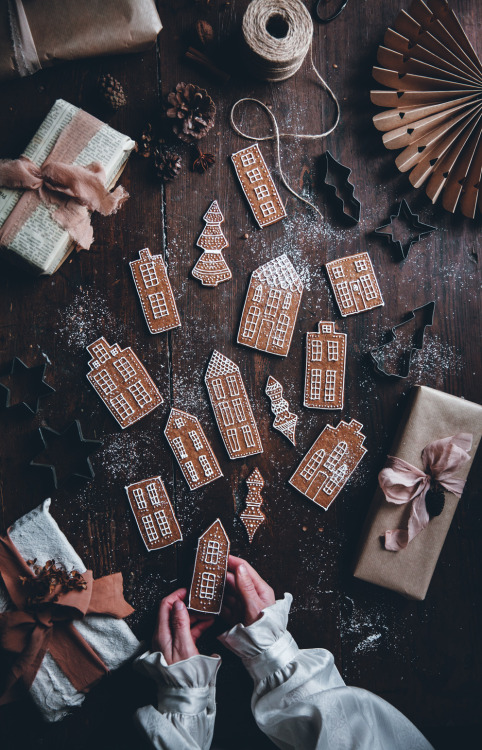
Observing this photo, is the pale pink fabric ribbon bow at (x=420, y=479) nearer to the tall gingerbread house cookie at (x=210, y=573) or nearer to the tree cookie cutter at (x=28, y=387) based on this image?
the tall gingerbread house cookie at (x=210, y=573)

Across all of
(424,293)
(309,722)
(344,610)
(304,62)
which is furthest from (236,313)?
(309,722)

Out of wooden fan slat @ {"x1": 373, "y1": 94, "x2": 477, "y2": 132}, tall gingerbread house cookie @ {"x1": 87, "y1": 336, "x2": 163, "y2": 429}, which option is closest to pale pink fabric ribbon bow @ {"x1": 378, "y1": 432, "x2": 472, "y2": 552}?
tall gingerbread house cookie @ {"x1": 87, "y1": 336, "x2": 163, "y2": 429}

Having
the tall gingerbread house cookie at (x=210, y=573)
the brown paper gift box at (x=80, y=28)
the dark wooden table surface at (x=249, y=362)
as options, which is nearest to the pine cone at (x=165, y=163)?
the dark wooden table surface at (x=249, y=362)

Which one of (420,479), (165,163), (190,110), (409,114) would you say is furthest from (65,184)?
(420,479)

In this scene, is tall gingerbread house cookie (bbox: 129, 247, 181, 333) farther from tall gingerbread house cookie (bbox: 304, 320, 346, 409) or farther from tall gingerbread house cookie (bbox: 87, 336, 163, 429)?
tall gingerbread house cookie (bbox: 304, 320, 346, 409)

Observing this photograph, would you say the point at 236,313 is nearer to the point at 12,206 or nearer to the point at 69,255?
the point at 69,255

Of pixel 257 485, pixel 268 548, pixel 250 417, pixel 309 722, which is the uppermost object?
pixel 250 417
